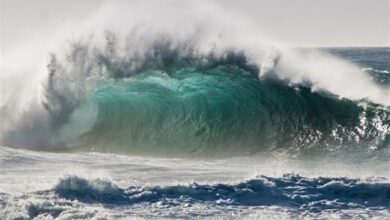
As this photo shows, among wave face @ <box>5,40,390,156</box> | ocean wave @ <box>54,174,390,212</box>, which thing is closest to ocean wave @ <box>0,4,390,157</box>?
wave face @ <box>5,40,390,156</box>

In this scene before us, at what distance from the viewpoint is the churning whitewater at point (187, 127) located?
7.88 meters

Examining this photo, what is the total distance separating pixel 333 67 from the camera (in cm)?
1744

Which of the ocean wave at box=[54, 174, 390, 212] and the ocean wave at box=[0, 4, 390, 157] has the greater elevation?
the ocean wave at box=[0, 4, 390, 157]

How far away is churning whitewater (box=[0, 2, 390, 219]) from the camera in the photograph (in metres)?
7.88

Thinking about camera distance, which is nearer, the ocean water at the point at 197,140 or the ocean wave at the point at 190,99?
the ocean water at the point at 197,140

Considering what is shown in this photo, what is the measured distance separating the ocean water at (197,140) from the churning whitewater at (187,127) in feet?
0.11

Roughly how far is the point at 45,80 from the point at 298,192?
885 centimetres

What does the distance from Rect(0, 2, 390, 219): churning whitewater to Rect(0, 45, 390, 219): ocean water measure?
0.03 m

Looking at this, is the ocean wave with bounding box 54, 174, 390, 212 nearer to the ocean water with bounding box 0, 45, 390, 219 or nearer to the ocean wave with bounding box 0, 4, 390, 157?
the ocean water with bounding box 0, 45, 390, 219

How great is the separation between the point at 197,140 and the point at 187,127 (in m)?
0.99

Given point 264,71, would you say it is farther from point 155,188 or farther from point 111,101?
point 155,188

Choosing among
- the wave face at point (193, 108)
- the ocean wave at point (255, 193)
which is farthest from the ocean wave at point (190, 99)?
the ocean wave at point (255, 193)

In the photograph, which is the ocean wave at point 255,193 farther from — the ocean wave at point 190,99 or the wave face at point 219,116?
the wave face at point 219,116

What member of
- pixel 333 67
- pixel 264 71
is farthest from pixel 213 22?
pixel 333 67
